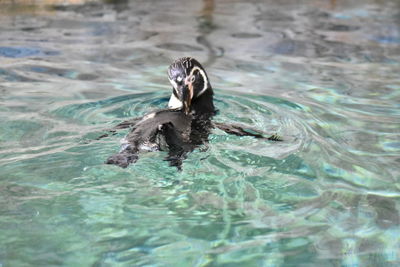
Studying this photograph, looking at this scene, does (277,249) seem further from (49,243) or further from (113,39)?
(113,39)

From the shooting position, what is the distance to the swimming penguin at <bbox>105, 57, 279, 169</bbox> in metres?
3.40

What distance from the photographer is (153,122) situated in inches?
147

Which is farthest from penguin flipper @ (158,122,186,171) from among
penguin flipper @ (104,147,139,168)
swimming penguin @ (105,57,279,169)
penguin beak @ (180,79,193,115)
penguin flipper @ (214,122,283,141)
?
penguin beak @ (180,79,193,115)

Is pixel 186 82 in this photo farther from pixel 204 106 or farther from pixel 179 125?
pixel 179 125

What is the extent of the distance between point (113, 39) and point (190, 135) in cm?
415

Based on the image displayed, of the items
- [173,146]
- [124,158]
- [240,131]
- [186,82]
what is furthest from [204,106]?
[124,158]

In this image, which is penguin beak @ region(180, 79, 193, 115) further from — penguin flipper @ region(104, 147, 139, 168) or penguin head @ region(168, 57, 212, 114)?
penguin flipper @ region(104, 147, 139, 168)

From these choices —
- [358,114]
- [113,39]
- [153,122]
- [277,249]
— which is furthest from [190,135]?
[113,39]

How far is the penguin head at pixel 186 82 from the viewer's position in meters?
4.26

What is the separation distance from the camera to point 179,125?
12.4 ft

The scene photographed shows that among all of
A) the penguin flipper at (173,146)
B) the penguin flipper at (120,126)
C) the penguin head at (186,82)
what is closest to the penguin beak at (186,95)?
the penguin head at (186,82)

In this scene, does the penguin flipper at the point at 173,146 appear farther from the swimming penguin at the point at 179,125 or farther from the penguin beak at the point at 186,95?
the penguin beak at the point at 186,95

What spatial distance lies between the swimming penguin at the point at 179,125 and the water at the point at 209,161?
0.24ft

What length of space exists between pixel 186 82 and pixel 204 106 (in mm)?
341
